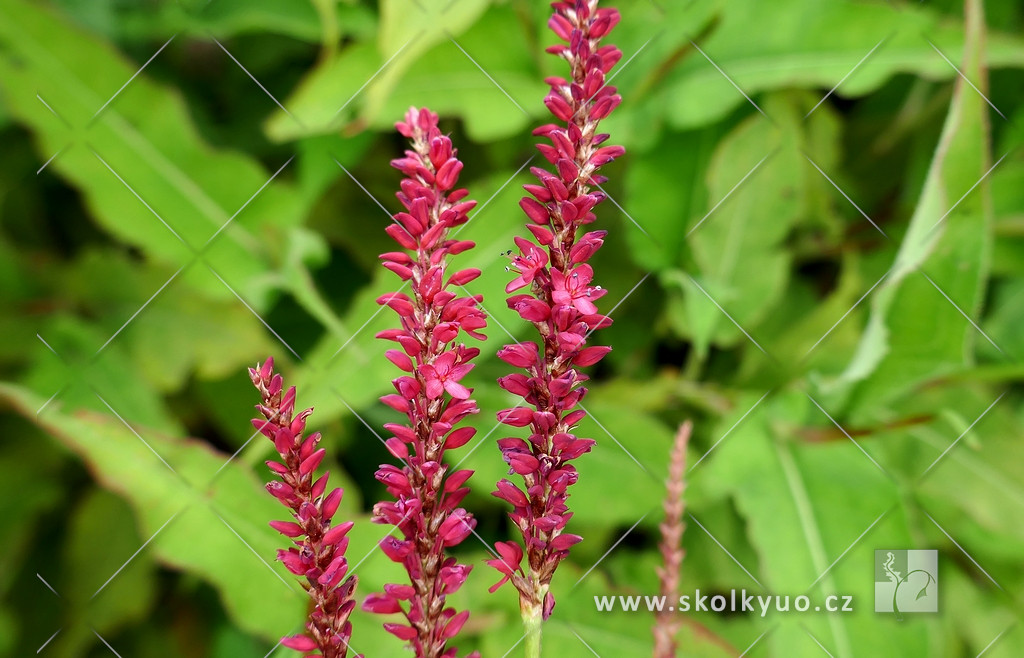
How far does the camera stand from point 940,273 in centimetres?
56

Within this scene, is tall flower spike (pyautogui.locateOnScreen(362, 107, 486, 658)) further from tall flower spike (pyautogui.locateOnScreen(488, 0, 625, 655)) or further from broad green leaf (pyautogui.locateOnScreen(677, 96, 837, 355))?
broad green leaf (pyautogui.locateOnScreen(677, 96, 837, 355))

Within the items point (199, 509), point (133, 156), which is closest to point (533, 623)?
point (199, 509)

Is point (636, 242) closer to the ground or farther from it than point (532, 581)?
farther from it

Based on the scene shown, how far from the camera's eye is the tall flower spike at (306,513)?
209mm

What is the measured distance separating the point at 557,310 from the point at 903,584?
18.6 inches

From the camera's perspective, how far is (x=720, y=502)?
2.10 feet

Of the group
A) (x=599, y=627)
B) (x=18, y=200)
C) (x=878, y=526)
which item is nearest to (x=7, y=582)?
(x=18, y=200)

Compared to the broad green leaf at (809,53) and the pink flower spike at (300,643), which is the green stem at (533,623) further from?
the broad green leaf at (809,53)

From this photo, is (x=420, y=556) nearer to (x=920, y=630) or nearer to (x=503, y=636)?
(x=503, y=636)

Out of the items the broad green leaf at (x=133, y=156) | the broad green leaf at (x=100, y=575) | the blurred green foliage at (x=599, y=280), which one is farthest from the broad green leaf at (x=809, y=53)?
the broad green leaf at (x=100, y=575)

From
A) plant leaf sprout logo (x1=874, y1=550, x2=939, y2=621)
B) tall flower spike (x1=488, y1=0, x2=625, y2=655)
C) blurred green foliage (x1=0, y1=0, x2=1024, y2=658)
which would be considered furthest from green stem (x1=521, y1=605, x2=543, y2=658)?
plant leaf sprout logo (x1=874, y1=550, x2=939, y2=621)

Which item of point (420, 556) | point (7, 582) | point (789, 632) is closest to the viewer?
point (420, 556)

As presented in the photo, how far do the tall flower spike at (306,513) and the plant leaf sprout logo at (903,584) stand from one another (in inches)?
17.8

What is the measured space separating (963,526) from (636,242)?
37 centimetres
